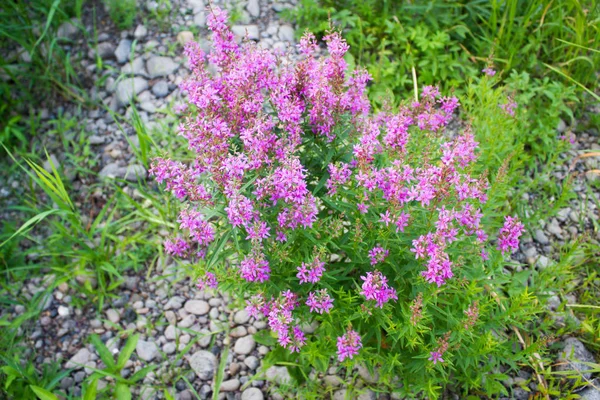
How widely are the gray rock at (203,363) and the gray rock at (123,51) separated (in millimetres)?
2822

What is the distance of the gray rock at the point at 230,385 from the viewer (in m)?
3.44

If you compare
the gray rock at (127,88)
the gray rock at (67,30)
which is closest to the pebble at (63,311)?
the gray rock at (127,88)

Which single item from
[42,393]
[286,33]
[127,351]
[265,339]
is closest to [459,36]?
[286,33]

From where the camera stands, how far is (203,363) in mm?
3574

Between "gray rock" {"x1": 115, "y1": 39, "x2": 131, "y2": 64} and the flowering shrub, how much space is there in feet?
8.31

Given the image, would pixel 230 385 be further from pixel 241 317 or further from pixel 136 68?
pixel 136 68

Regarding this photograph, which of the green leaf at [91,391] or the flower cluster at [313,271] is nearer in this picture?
the flower cluster at [313,271]

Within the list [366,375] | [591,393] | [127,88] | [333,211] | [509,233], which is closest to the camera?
[509,233]

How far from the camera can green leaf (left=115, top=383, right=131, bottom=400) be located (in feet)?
10.7

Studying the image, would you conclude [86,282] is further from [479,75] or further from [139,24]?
[479,75]

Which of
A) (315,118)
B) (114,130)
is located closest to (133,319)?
(114,130)

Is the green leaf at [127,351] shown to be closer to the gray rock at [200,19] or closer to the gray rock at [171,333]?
the gray rock at [171,333]

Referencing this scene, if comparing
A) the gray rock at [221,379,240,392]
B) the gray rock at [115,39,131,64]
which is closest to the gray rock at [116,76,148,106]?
the gray rock at [115,39,131,64]

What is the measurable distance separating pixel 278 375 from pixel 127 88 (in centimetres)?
283
